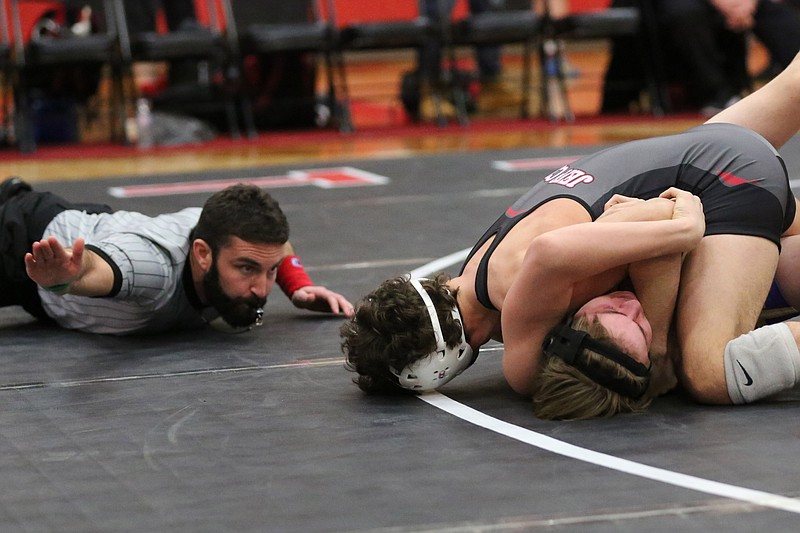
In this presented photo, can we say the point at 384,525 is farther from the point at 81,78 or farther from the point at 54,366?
the point at 81,78

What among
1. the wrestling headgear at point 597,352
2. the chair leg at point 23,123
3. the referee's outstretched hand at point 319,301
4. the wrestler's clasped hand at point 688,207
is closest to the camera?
the wrestling headgear at point 597,352

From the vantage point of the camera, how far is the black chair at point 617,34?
866 cm

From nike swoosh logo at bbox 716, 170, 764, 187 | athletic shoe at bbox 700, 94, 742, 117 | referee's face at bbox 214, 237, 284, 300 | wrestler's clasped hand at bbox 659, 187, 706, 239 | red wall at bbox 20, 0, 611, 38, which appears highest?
red wall at bbox 20, 0, 611, 38

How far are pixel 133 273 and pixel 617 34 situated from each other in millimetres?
6260

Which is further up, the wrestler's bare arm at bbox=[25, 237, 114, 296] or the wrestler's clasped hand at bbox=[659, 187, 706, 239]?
the wrestler's clasped hand at bbox=[659, 187, 706, 239]

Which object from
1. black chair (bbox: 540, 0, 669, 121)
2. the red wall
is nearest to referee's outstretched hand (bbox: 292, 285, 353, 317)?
black chair (bbox: 540, 0, 669, 121)

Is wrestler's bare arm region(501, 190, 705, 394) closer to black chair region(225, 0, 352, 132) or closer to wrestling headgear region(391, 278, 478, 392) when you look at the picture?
wrestling headgear region(391, 278, 478, 392)

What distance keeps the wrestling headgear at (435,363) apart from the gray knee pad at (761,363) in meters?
0.55

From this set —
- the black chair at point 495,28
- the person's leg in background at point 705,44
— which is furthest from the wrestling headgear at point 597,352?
the person's leg in background at point 705,44

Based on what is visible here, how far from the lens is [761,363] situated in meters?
2.51

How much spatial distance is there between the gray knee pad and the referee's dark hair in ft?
3.93

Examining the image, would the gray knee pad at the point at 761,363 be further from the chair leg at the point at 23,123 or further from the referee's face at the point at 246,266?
the chair leg at the point at 23,123

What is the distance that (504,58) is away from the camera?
476 inches

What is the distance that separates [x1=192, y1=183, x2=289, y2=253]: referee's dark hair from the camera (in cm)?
314
